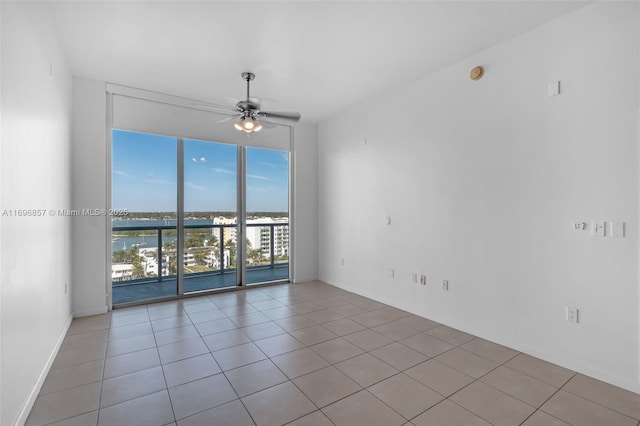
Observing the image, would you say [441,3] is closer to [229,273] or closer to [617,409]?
[617,409]

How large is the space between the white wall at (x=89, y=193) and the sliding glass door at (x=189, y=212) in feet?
0.72

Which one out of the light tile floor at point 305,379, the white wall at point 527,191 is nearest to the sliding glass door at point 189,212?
the light tile floor at point 305,379

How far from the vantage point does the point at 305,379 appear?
2.34 meters

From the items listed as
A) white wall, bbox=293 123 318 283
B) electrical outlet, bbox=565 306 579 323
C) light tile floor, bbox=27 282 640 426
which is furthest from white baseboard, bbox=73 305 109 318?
electrical outlet, bbox=565 306 579 323

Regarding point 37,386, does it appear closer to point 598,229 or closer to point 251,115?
point 251,115

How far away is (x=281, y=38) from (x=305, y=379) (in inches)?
114

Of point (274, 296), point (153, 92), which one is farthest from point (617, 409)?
point (153, 92)

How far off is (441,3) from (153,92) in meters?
3.56

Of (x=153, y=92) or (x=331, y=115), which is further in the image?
(x=331, y=115)

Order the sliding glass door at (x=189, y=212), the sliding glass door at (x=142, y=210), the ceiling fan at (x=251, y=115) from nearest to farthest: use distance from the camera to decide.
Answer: the ceiling fan at (x=251, y=115)
the sliding glass door at (x=142, y=210)
the sliding glass door at (x=189, y=212)

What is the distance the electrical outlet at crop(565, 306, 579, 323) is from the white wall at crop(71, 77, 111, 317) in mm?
4797

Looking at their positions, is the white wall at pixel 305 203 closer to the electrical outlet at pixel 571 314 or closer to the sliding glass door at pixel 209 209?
the sliding glass door at pixel 209 209

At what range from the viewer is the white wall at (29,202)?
167 cm

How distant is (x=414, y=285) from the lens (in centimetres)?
385
